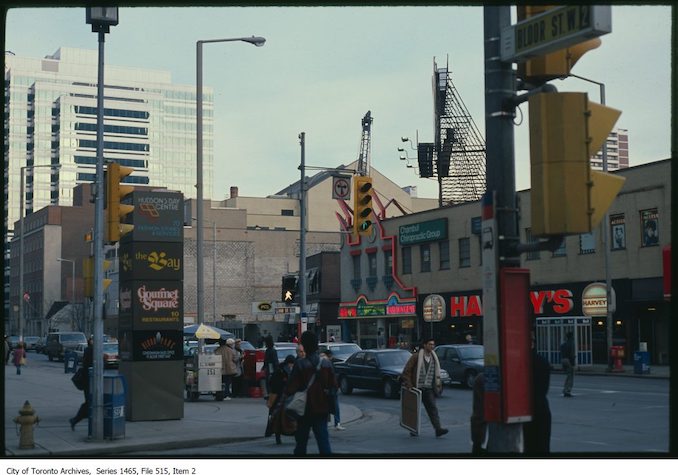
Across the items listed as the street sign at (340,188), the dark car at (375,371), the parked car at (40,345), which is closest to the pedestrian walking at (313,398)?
the dark car at (375,371)

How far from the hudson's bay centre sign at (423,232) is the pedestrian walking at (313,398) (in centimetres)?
4390

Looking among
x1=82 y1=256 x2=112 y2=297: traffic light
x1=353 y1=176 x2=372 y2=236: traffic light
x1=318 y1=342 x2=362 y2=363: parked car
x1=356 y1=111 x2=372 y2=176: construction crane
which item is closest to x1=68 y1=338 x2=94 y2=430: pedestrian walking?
x1=82 y1=256 x2=112 y2=297: traffic light

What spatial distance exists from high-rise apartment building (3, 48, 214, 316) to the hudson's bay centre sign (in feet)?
390

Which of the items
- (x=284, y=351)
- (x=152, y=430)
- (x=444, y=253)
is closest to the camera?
(x=152, y=430)

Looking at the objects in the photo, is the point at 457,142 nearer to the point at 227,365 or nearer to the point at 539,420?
the point at 227,365

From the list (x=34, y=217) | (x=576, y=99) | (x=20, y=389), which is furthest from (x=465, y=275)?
(x=34, y=217)

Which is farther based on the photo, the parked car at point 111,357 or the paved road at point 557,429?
the parked car at point 111,357

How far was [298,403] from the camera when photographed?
39.2 feet

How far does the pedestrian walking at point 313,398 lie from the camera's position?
11992 mm

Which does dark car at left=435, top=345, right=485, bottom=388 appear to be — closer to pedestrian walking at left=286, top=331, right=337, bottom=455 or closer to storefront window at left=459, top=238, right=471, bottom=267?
pedestrian walking at left=286, top=331, right=337, bottom=455

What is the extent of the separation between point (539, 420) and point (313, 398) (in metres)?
2.98

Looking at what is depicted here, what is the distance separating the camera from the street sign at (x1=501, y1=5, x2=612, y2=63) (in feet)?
24.5

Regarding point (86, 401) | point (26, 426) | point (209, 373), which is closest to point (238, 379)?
point (209, 373)

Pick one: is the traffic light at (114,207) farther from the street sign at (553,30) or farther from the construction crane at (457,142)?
the construction crane at (457,142)
